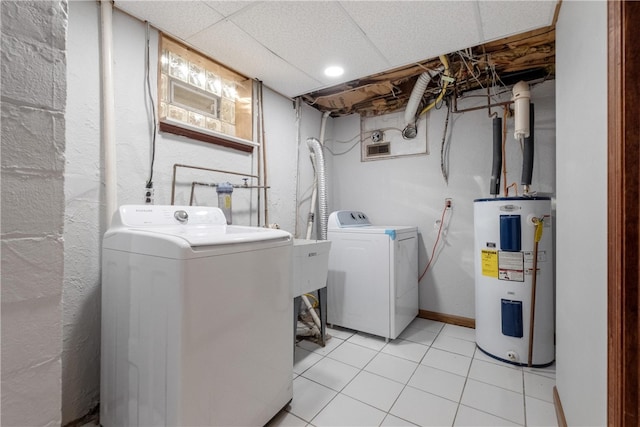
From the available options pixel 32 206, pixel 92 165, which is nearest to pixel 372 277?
pixel 92 165

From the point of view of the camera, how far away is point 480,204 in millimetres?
2199

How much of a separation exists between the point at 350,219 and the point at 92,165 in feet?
6.83

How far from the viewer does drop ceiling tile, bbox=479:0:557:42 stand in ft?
5.07

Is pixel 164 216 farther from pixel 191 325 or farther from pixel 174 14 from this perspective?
pixel 174 14

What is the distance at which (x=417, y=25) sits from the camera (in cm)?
172

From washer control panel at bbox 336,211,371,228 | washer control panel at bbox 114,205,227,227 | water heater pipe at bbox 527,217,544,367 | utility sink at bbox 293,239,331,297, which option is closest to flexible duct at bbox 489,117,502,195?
water heater pipe at bbox 527,217,544,367

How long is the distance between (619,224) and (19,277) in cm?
143

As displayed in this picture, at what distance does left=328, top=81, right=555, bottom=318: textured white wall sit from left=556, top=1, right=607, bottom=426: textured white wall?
40.9 inches

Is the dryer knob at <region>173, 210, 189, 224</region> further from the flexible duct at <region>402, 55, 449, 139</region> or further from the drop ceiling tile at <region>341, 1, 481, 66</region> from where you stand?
the flexible duct at <region>402, 55, 449, 139</region>

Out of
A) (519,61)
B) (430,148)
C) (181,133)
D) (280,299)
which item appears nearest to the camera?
(280,299)

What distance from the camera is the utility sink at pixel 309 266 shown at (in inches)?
75.0

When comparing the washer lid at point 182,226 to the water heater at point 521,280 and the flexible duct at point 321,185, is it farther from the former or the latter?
the water heater at point 521,280

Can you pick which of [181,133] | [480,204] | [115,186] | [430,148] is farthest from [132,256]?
[430,148]

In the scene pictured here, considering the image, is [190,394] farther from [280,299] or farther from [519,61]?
[519,61]
